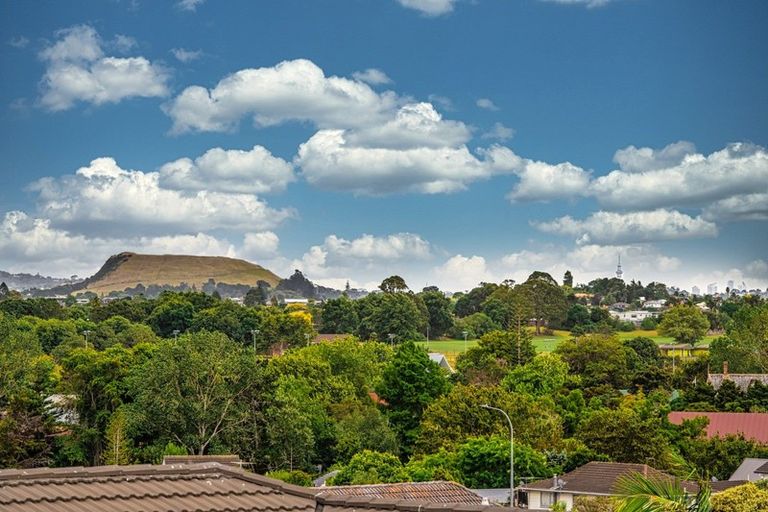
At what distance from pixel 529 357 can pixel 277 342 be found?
5644cm

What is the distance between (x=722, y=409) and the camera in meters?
77.1

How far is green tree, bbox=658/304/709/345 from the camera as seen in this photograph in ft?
518

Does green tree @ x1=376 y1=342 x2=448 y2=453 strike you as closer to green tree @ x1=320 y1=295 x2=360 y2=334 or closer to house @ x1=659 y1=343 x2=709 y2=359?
→ house @ x1=659 y1=343 x2=709 y2=359

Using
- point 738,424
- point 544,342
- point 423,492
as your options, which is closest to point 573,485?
point 423,492

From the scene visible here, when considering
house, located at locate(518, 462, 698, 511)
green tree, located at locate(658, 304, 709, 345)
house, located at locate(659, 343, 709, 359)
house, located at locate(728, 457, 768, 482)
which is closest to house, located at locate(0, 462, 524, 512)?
house, located at locate(518, 462, 698, 511)

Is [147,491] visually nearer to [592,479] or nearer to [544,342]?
[592,479]

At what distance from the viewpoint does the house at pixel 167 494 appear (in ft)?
27.3

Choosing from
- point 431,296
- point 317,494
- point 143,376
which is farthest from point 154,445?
point 431,296

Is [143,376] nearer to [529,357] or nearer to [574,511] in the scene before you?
[574,511]

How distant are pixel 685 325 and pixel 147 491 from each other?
517ft

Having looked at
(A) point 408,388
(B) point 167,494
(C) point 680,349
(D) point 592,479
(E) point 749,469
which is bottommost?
(E) point 749,469

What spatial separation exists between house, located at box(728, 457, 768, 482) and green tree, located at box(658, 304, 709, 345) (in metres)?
108

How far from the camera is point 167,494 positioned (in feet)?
28.7

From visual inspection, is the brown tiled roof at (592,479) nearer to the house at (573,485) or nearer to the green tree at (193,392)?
the house at (573,485)
